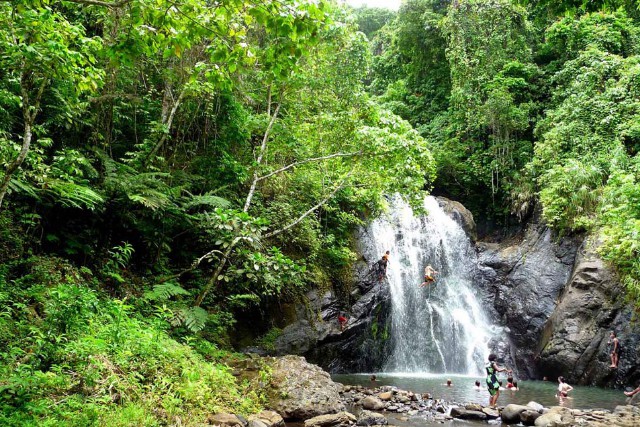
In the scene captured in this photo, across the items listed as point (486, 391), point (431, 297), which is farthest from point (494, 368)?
point (431, 297)

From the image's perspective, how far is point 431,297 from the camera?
58.1ft

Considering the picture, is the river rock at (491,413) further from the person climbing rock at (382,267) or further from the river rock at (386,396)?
the person climbing rock at (382,267)

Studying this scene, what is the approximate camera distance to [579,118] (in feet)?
62.2

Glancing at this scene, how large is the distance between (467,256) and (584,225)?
200 inches

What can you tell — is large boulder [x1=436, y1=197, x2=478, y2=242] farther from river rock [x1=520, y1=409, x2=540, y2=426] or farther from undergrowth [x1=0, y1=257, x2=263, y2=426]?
undergrowth [x1=0, y1=257, x2=263, y2=426]

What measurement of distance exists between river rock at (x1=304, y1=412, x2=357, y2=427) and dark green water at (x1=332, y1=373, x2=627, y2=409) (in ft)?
11.8

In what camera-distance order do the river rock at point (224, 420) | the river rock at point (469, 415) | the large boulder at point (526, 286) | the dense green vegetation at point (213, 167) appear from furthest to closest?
the large boulder at point (526, 286)
the river rock at point (469, 415)
the river rock at point (224, 420)
the dense green vegetation at point (213, 167)

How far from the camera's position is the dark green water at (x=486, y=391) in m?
10.5

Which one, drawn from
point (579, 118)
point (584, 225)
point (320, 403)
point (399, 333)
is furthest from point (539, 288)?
point (320, 403)

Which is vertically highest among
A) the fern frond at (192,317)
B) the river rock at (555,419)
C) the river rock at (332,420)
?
the fern frond at (192,317)

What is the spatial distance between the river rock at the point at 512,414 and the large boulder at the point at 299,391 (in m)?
3.32

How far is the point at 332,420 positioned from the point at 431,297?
36.4 ft

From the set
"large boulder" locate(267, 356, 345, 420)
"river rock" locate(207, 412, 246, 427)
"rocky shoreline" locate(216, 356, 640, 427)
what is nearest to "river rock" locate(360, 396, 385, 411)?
"rocky shoreline" locate(216, 356, 640, 427)

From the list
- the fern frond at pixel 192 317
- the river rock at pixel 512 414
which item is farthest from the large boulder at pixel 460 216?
the fern frond at pixel 192 317
